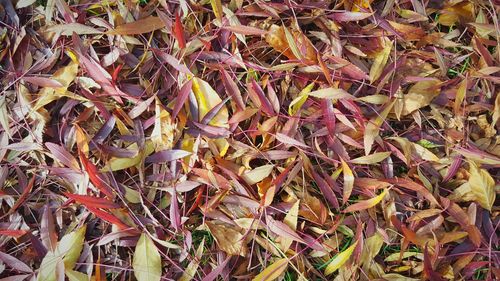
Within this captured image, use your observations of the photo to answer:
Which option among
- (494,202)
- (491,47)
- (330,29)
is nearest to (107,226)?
(330,29)

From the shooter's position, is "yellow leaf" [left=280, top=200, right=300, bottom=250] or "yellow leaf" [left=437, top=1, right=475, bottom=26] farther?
"yellow leaf" [left=437, top=1, right=475, bottom=26]

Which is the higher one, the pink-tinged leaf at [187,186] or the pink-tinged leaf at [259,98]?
the pink-tinged leaf at [259,98]

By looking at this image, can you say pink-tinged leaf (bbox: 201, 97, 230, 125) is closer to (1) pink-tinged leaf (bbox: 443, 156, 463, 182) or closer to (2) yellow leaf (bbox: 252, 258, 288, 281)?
(2) yellow leaf (bbox: 252, 258, 288, 281)

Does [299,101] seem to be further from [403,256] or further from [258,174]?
[403,256]

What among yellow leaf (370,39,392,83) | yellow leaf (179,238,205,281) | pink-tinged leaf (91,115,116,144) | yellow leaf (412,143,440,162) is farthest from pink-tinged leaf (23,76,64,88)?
yellow leaf (412,143,440,162)

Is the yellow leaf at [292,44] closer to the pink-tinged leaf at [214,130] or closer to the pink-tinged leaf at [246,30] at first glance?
the pink-tinged leaf at [246,30]

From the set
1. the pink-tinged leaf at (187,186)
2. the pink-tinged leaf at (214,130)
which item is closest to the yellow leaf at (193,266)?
the pink-tinged leaf at (187,186)

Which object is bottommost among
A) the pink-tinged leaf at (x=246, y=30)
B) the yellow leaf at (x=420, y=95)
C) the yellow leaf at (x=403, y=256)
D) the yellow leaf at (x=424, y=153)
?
the yellow leaf at (x=403, y=256)
